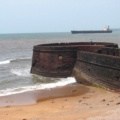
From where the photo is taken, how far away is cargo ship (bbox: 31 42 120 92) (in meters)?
14.5

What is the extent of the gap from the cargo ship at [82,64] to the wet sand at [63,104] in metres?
0.68

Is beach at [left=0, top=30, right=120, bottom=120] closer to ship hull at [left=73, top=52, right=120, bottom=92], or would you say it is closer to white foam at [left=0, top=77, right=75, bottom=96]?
white foam at [left=0, top=77, right=75, bottom=96]

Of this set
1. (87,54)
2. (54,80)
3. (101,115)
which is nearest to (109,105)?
(101,115)

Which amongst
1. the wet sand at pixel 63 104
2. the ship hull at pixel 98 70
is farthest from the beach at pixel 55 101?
the ship hull at pixel 98 70

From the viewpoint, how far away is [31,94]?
48.9 ft

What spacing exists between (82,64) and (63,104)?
549 centimetres

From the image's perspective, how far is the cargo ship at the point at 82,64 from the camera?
14527mm

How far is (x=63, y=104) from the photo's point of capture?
1262 centimetres

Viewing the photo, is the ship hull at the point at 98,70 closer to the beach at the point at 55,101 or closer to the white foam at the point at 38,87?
the beach at the point at 55,101

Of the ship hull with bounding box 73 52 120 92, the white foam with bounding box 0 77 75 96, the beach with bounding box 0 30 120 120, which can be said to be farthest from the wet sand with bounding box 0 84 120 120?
the white foam with bounding box 0 77 75 96

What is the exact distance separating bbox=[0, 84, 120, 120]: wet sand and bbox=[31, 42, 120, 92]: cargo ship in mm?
682

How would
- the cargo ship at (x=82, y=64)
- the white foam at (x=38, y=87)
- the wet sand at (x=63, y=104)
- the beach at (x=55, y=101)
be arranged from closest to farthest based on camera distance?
1. the wet sand at (x=63, y=104)
2. the beach at (x=55, y=101)
3. the cargo ship at (x=82, y=64)
4. the white foam at (x=38, y=87)

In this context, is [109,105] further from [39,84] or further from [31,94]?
[39,84]

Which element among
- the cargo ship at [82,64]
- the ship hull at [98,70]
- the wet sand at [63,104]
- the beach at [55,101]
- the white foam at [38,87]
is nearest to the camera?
the wet sand at [63,104]
